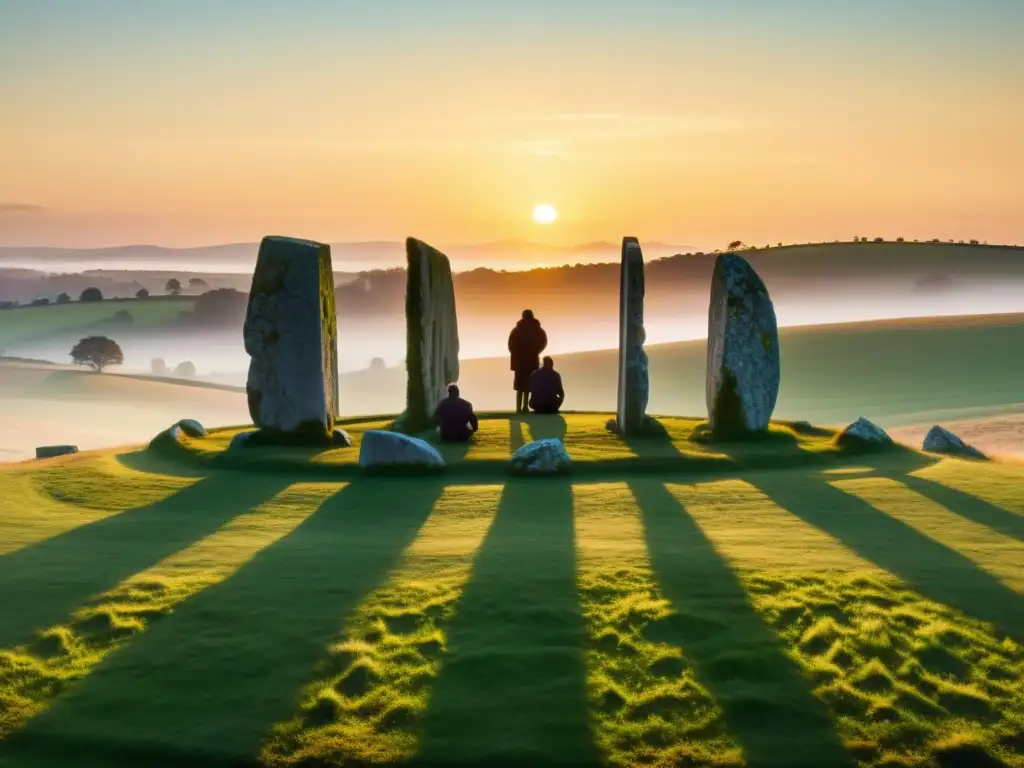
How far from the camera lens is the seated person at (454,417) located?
817 inches

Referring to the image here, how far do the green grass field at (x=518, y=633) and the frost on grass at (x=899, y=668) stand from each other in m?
0.03

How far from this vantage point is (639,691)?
845 centimetres

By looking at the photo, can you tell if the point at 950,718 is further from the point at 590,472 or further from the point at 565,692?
the point at 590,472

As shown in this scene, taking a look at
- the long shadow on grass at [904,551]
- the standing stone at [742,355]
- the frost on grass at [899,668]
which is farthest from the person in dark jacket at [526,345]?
the frost on grass at [899,668]

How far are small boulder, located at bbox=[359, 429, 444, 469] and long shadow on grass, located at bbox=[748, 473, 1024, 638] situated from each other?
19.3 feet

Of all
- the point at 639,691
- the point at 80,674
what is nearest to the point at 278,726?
the point at 80,674

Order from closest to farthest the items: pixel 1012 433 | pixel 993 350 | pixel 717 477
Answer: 1. pixel 717 477
2. pixel 1012 433
3. pixel 993 350

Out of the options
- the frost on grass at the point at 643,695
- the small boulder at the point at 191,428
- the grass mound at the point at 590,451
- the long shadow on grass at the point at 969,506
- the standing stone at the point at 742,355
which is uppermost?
the standing stone at the point at 742,355

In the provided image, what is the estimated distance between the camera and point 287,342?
20.2 m

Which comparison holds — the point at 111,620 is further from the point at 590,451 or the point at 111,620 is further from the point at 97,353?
the point at 97,353

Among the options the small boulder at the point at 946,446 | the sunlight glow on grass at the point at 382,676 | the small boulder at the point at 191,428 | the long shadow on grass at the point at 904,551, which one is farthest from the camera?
the small boulder at the point at 191,428

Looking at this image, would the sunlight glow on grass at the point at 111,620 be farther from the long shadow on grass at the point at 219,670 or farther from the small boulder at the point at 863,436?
the small boulder at the point at 863,436

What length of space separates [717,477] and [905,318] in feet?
202

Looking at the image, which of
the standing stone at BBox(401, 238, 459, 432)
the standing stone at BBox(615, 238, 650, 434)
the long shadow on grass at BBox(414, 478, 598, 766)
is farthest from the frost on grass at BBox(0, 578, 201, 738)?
the standing stone at BBox(615, 238, 650, 434)
